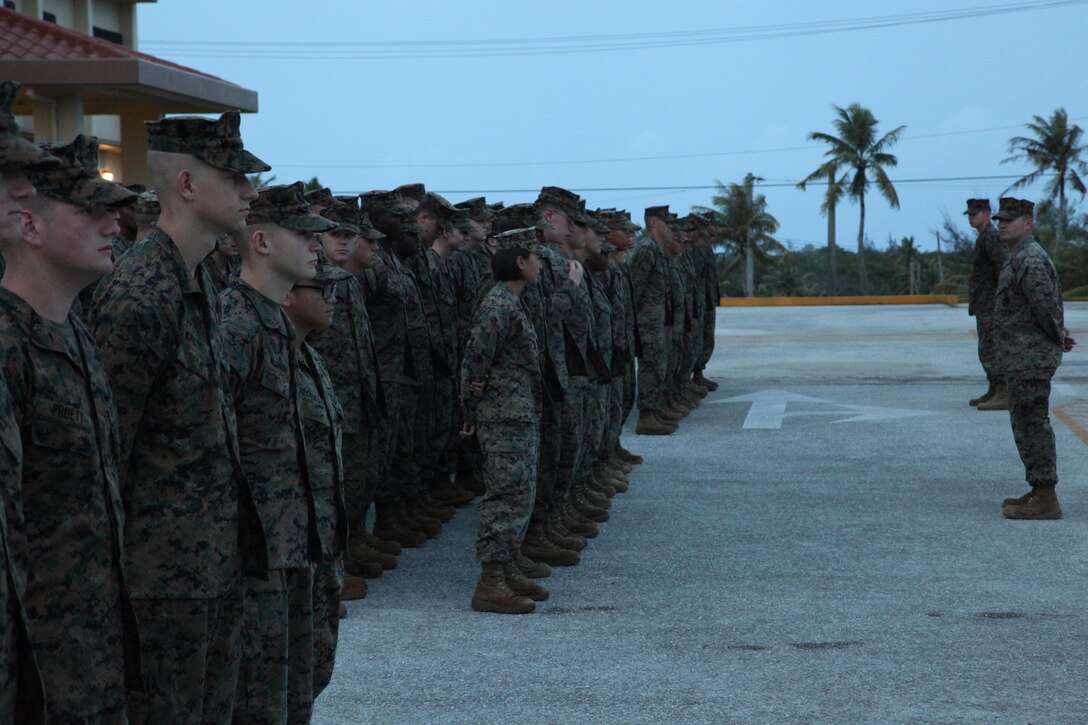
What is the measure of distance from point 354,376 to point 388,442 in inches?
30.6

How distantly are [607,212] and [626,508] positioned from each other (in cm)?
326

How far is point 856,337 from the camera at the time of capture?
26609 millimetres

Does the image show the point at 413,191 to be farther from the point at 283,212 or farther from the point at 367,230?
the point at 283,212

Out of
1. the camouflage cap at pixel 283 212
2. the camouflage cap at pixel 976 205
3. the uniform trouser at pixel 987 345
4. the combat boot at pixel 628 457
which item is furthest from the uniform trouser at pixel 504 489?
the uniform trouser at pixel 987 345

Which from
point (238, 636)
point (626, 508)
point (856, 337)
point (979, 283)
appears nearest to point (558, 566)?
point (626, 508)

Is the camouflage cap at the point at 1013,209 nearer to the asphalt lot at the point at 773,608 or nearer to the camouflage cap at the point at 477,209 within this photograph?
the asphalt lot at the point at 773,608

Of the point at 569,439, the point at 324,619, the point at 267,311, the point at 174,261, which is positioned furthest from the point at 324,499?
the point at 569,439

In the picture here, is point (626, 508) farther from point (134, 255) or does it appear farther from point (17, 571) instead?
point (17, 571)

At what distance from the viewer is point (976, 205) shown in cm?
1334

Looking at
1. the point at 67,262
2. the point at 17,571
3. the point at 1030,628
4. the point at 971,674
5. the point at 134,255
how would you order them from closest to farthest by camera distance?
1. the point at 17,571
2. the point at 67,262
3. the point at 134,255
4. the point at 971,674
5. the point at 1030,628

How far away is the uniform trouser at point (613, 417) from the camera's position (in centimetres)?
1012

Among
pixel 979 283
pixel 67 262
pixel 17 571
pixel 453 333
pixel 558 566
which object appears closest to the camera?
pixel 17 571

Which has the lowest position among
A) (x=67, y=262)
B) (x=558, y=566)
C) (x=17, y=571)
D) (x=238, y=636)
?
(x=558, y=566)

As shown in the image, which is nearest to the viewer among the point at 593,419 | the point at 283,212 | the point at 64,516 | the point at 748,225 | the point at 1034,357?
the point at 64,516
